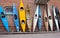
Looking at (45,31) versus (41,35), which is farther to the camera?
(45,31)

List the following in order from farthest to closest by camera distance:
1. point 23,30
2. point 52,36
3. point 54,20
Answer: point 54,20, point 23,30, point 52,36

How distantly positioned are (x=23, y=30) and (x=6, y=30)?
1.12 feet

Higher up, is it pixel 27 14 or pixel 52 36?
pixel 27 14

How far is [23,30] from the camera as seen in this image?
11.2 ft

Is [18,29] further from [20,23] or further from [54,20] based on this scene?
[54,20]

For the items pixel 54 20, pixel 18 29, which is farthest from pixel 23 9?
pixel 54 20

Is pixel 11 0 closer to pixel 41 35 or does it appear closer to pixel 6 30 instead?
pixel 6 30

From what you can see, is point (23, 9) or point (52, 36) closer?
point (52, 36)

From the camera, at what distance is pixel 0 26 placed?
351cm

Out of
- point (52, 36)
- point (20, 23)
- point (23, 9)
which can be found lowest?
point (52, 36)

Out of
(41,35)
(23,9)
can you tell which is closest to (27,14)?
(23,9)

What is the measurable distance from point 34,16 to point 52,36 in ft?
2.13

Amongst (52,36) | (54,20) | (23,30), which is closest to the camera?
(52,36)

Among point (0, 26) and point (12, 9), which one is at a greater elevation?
point (12, 9)
